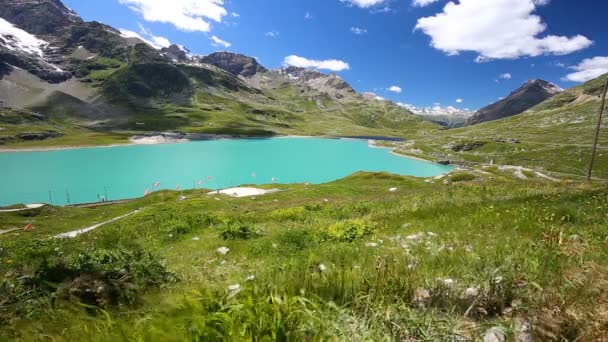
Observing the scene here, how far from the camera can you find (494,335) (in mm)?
3842

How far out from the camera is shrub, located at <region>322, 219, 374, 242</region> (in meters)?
12.4

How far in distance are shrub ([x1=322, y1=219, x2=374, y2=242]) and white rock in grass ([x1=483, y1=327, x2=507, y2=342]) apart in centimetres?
805

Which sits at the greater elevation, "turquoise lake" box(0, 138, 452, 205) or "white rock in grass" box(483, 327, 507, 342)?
"white rock in grass" box(483, 327, 507, 342)

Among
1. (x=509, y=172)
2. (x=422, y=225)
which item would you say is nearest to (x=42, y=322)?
(x=422, y=225)

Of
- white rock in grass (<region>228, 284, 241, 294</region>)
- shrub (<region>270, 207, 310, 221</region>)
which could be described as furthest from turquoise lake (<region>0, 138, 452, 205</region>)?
white rock in grass (<region>228, 284, 241, 294</region>)

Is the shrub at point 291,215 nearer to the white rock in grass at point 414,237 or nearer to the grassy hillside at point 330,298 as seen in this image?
the white rock in grass at point 414,237

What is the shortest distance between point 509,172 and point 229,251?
149 meters

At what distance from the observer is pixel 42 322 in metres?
3.63

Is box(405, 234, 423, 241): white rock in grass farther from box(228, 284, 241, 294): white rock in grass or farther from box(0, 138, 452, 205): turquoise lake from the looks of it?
box(0, 138, 452, 205): turquoise lake

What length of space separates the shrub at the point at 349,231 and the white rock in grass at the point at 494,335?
8054 millimetres

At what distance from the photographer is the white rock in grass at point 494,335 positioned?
3.77 meters

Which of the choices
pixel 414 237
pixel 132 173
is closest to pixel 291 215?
pixel 414 237

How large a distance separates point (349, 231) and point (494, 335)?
9054 millimetres

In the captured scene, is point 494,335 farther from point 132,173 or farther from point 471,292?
point 132,173
